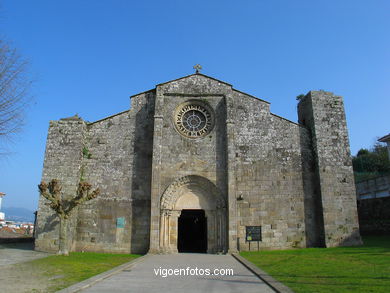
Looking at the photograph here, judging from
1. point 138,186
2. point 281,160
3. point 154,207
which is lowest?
point 154,207

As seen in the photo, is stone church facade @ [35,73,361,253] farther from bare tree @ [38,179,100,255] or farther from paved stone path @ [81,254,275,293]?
paved stone path @ [81,254,275,293]

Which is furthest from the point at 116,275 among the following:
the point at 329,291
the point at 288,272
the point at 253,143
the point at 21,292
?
the point at 253,143

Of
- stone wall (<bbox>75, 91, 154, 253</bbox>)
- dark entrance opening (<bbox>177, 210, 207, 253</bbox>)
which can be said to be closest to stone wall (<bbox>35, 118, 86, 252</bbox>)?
stone wall (<bbox>75, 91, 154, 253</bbox>)

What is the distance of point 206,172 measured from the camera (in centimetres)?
1571

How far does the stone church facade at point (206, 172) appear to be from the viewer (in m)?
15.1

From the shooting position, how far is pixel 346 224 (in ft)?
50.2

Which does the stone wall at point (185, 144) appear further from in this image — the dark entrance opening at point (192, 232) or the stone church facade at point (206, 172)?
the dark entrance opening at point (192, 232)

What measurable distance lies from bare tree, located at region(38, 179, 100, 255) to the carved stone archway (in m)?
3.45

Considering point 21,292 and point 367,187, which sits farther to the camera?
point 367,187

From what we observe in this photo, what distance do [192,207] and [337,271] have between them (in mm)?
8042

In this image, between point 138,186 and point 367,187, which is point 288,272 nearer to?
point 138,186

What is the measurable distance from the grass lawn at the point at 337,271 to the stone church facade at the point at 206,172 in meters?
2.91

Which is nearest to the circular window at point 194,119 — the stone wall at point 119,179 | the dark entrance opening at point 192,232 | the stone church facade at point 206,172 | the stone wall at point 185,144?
the stone church facade at point 206,172

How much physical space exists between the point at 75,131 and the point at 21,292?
1088cm
